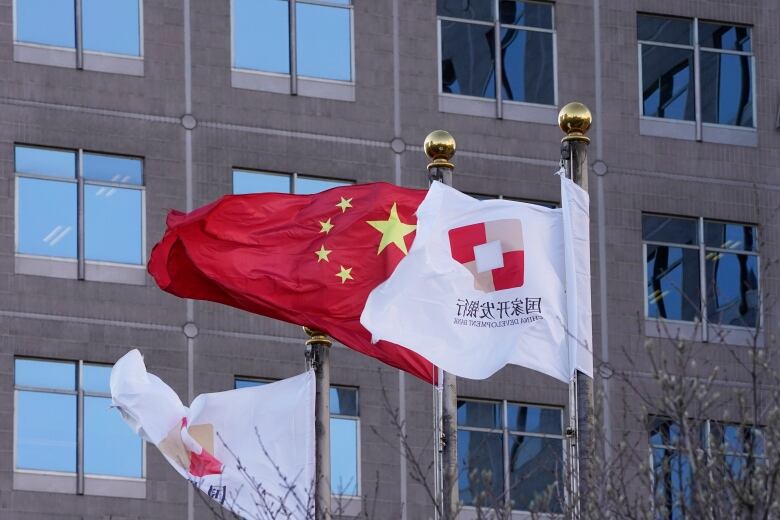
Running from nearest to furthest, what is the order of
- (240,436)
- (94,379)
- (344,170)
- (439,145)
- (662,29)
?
1. (439,145)
2. (240,436)
3. (94,379)
4. (344,170)
5. (662,29)

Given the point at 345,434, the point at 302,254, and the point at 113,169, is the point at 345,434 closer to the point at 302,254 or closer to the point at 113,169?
the point at 113,169

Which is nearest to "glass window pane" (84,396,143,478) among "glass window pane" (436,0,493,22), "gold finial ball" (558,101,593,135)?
"glass window pane" (436,0,493,22)

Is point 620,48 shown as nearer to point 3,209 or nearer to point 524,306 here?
point 3,209

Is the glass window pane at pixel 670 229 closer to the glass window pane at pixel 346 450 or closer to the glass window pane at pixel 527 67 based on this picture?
the glass window pane at pixel 527 67

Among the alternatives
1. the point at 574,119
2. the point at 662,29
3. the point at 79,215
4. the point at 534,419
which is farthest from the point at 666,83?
the point at 574,119

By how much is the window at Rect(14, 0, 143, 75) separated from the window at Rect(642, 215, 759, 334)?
933cm

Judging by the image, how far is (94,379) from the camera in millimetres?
44406

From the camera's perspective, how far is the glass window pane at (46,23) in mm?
45312

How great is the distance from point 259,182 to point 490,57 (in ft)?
15.3

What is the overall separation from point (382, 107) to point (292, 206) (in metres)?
15.5

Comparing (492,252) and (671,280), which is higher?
(671,280)

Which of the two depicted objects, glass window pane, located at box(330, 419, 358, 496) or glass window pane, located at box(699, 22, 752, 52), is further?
glass window pane, located at box(699, 22, 752, 52)

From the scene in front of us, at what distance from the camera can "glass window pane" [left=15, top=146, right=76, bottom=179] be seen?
1773 inches

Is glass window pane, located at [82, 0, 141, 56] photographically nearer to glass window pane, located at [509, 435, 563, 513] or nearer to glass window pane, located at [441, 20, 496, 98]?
glass window pane, located at [441, 20, 496, 98]
